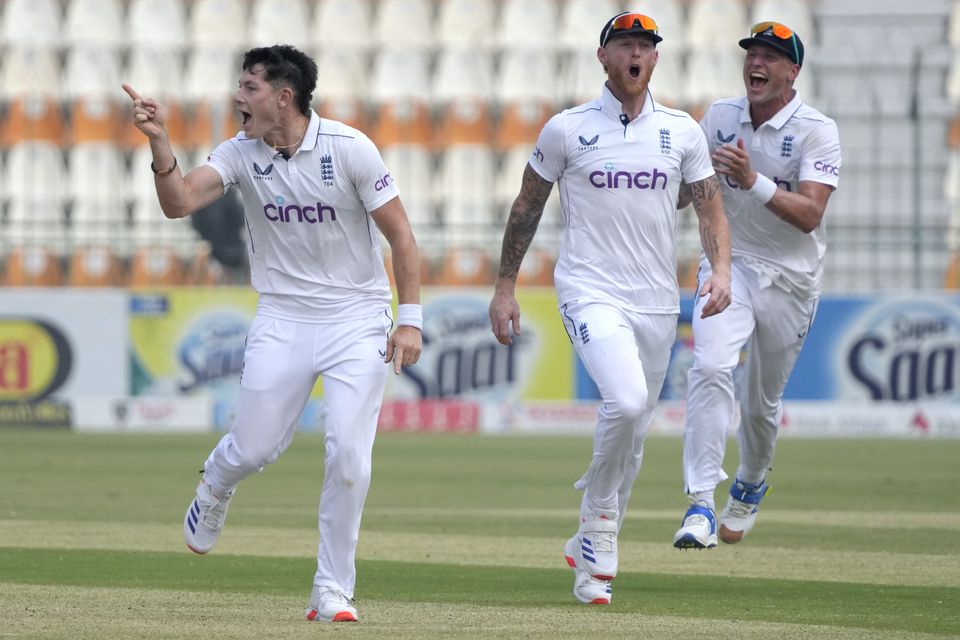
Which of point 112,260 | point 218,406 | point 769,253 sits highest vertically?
point 769,253

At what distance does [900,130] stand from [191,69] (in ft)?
42.6

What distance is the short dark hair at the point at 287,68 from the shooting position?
731 centimetres

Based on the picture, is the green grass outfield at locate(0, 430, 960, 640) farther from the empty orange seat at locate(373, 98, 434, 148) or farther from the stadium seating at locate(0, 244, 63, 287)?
the empty orange seat at locate(373, 98, 434, 148)

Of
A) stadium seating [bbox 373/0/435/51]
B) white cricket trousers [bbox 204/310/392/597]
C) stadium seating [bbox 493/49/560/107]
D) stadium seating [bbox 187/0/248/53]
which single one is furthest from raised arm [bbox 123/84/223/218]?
stadium seating [bbox 187/0/248/53]

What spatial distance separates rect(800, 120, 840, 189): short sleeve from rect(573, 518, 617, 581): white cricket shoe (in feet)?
6.66

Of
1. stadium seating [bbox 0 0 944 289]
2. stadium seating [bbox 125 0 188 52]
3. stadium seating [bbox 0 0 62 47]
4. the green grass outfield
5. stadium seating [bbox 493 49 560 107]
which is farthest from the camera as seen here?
stadium seating [bbox 125 0 188 52]

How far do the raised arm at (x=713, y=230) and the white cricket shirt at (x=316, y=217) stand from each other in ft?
5.22

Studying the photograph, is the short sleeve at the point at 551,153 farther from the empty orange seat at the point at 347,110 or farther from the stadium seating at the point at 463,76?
the stadium seating at the point at 463,76

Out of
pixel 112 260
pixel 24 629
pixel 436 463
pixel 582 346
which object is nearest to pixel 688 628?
pixel 582 346

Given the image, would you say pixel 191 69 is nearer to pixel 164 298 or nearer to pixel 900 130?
pixel 164 298

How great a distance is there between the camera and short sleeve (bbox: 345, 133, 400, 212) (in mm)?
7258

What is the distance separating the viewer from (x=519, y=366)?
24828mm

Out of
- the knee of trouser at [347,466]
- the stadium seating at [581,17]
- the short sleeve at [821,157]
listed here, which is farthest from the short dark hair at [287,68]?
the stadium seating at [581,17]

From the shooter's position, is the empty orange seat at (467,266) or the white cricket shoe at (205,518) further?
the empty orange seat at (467,266)
